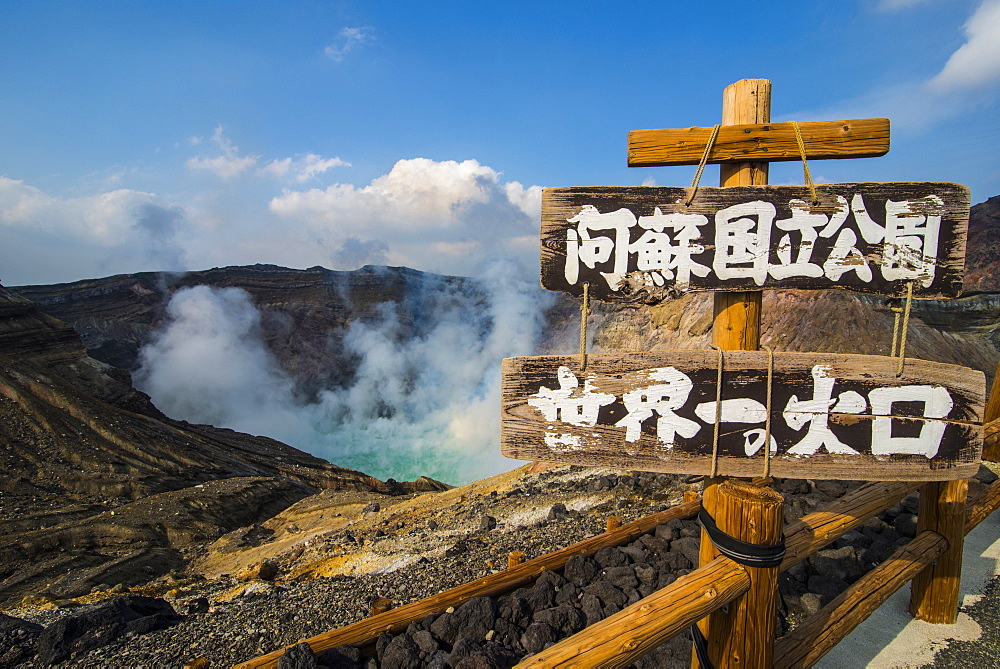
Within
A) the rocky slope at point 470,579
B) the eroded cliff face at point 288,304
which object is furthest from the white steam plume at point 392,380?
the rocky slope at point 470,579

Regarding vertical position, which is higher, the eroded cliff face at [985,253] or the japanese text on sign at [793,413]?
the eroded cliff face at [985,253]

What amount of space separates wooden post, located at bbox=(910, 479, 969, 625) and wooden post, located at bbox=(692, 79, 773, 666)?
2.01 meters

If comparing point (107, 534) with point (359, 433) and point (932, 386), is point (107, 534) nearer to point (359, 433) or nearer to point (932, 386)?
point (932, 386)

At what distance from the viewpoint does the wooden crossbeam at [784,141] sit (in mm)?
1878

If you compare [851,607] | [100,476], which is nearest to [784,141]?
[851,607]

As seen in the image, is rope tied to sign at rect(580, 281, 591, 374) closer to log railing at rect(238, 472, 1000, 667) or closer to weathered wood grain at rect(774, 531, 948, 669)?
log railing at rect(238, 472, 1000, 667)

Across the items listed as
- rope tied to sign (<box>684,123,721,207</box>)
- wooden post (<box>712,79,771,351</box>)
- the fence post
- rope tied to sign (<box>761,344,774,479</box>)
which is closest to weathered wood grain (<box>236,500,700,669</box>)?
the fence post

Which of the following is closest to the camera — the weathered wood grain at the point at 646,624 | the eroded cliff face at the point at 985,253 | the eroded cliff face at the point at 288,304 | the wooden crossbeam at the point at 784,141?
the weathered wood grain at the point at 646,624

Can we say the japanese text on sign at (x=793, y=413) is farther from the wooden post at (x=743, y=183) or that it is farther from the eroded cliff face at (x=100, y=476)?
the eroded cliff face at (x=100, y=476)

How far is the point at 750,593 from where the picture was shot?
6.00 ft

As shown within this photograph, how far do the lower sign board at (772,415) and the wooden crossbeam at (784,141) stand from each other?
80cm

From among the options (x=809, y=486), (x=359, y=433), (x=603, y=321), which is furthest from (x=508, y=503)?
(x=359, y=433)

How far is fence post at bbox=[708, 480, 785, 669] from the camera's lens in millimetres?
1776

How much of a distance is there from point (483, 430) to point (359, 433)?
763 cm
